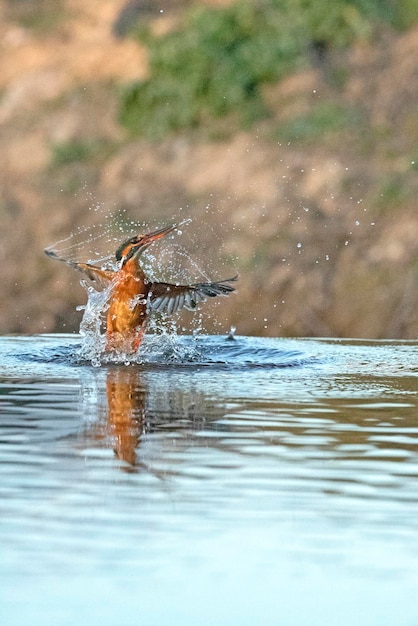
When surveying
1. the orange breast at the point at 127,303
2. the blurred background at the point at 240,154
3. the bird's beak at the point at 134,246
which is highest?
the blurred background at the point at 240,154

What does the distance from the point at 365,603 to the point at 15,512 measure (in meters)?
1.29

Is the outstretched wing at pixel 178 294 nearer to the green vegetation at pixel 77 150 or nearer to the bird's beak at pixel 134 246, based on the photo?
the bird's beak at pixel 134 246

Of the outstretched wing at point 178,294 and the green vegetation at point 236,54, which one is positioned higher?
the green vegetation at point 236,54

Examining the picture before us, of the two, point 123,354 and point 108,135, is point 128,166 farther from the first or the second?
point 123,354

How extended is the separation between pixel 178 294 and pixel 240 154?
708cm

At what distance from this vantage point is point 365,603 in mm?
3879

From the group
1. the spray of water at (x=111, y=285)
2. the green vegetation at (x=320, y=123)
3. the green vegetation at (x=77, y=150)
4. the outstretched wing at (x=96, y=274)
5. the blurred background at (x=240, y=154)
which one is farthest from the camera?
the green vegetation at (x=77, y=150)

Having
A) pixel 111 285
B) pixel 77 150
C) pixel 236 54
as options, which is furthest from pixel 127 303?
pixel 236 54

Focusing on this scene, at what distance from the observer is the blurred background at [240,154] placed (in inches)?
599

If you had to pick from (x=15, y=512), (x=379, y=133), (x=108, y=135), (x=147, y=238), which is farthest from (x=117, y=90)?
(x=15, y=512)

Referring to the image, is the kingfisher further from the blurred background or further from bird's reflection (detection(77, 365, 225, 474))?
the blurred background

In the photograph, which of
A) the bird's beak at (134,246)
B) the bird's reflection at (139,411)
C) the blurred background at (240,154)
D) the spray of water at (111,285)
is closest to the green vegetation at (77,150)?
the blurred background at (240,154)

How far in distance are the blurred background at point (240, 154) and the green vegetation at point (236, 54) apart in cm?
2

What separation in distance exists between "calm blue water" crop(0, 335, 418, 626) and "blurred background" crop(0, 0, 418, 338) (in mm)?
6642
